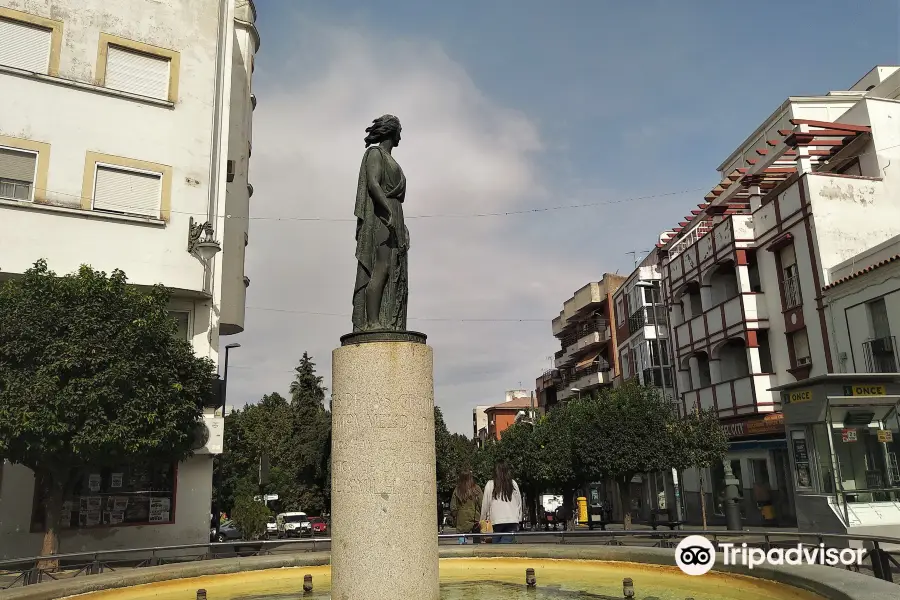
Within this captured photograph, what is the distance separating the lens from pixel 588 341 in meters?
56.1

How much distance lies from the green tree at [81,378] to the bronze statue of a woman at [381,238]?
921 centimetres

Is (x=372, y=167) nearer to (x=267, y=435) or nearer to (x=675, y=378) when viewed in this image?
(x=675, y=378)

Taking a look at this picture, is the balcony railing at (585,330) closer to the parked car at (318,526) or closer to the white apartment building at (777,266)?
the white apartment building at (777,266)

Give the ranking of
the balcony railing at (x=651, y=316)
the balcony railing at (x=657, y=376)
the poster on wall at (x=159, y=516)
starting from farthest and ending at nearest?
the balcony railing at (x=651, y=316) < the balcony railing at (x=657, y=376) < the poster on wall at (x=159, y=516)

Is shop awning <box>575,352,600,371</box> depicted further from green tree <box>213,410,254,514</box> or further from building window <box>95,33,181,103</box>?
building window <box>95,33,181,103</box>

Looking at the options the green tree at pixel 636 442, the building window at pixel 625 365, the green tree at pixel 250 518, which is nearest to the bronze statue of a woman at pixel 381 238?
the green tree at pixel 250 518

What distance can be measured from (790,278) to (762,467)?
816cm

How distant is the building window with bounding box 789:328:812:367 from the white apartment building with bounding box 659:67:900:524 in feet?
0.17

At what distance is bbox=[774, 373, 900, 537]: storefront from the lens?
50.8 ft

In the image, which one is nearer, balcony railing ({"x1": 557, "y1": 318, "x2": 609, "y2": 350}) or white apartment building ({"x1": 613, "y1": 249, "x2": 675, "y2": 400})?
white apartment building ({"x1": 613, "y1": 249, "x2": 675, "y2": 400})

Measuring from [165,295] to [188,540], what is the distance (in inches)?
A: 277

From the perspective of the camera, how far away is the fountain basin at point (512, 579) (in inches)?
268

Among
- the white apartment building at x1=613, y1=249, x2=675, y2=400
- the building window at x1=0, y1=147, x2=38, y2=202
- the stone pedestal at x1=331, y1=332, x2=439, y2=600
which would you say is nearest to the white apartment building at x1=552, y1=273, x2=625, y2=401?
the white apartment building at x1=613, y1=249, x2=675, y2=400

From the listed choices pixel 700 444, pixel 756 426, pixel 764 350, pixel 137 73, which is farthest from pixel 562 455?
pixel 137 73
